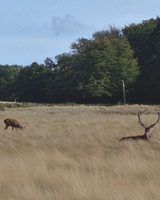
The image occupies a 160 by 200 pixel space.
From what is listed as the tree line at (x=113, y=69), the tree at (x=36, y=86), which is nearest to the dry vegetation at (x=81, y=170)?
the tree line at (x=113, y=69)

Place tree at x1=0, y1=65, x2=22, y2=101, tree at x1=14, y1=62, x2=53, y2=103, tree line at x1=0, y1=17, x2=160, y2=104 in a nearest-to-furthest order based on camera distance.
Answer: tree line at x1=0, y1=17, x2=160, y2=104 → tree at x1=14, y1=62, x2=53, y2=103 → tree at x1=0, y1=65, x2=22, y2=101

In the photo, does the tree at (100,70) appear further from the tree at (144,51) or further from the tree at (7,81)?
the tree at (7,81)

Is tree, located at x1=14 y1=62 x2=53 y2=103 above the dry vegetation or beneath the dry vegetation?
above

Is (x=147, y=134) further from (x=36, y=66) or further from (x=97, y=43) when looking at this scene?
(x=36, y=66)

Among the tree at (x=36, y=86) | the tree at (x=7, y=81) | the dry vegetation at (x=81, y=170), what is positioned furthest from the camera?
the tree at (x=7, y=81)

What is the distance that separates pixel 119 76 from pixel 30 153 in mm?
41650

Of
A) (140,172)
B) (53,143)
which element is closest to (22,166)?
(140,172)

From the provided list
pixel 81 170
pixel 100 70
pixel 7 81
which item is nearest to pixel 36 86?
pixel 7 81

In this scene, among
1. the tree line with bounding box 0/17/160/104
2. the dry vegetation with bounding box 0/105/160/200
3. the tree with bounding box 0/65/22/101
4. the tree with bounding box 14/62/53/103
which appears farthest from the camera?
the tree with bounding box 0/65/22/101

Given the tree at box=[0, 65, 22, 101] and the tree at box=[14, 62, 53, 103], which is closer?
the tree at box=[14, 62, 53, 103]

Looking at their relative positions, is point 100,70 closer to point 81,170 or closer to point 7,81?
point 7,81

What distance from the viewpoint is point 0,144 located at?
34.6 feet

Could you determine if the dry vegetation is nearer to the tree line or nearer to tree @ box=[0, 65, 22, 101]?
the tree line

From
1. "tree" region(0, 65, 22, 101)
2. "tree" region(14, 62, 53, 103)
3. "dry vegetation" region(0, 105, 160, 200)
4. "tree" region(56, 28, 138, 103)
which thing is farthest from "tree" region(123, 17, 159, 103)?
"dry vegetation" region(0, 105, 160, 200)
